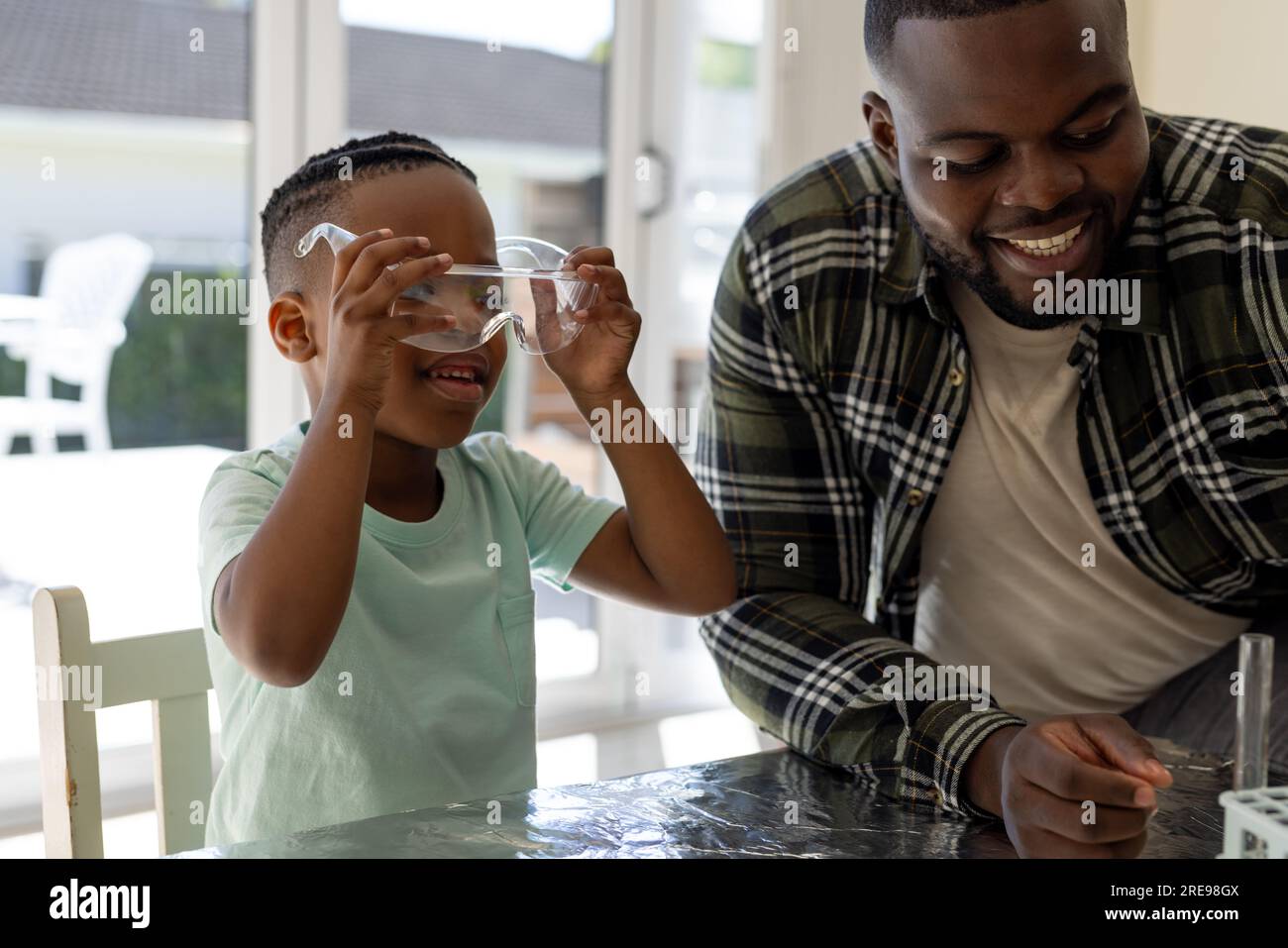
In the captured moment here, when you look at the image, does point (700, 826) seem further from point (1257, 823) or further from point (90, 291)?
point (90, 291)

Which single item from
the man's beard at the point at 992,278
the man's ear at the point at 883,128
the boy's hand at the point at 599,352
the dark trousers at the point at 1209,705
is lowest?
the dark trousers at the point at 1209,705

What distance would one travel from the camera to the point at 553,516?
1227 mm


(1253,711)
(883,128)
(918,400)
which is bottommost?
(1253,711)

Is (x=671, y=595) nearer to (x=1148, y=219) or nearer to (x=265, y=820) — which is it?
(x=265, y=820)

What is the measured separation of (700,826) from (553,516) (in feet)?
1.47

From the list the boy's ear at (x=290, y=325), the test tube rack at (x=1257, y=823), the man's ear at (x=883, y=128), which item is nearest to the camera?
the test tube rack at (x=1257, y=823)

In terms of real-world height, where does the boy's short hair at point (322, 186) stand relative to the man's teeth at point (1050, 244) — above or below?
above

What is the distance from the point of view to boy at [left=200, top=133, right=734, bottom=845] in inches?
36.0

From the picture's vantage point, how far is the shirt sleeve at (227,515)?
96cm

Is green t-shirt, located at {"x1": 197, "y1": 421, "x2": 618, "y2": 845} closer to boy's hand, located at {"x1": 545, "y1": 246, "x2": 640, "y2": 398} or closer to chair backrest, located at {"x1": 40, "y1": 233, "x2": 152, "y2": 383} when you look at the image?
boy's hand, located at {"x1": 545, "y1": 246, "x2": 640, "y2": 398}

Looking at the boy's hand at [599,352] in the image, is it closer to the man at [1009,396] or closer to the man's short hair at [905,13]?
the man at [1009,396]

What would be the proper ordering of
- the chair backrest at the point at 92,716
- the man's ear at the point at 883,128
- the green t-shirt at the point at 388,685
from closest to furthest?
the chair backrest at the point at 92,716, the green t-shirt at the point at 388,685, the man's ear at the point at 883,128

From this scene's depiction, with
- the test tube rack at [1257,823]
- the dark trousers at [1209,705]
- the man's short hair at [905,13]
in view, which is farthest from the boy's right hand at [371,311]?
the dark trousers at [1209,705]

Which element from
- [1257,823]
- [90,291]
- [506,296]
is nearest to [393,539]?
[506,296]
